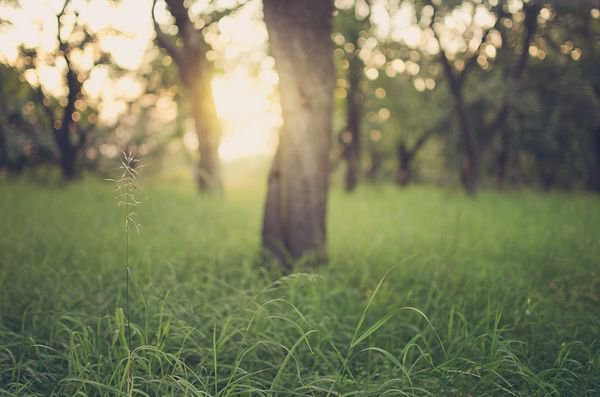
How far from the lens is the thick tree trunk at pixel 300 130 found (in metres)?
3.64

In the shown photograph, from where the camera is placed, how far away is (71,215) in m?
6.34

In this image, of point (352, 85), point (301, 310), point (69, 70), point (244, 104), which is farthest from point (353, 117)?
point (301, 310)

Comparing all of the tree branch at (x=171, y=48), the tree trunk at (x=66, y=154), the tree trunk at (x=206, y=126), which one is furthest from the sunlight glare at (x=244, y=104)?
the tree trunk at (x=66, y=154)

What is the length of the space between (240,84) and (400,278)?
1240 centimetres

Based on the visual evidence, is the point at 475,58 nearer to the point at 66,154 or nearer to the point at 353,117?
the point at 353,117

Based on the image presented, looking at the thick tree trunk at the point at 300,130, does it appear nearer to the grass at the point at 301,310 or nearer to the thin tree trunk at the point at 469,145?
the grass at the point at 301,310

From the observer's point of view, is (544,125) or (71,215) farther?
(544,125)

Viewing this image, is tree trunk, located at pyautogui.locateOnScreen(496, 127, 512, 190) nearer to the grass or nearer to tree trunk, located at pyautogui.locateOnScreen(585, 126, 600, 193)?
tree trunk, located at pyautogui.locateOnScreen(585, 126, 600, 193)

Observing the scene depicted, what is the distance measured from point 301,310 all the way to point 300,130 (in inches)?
73.4

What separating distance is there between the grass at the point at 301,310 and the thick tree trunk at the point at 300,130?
428 mm

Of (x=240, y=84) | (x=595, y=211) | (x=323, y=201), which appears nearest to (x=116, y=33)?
(x=240, y=84)

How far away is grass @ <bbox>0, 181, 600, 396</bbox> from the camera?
184 cm

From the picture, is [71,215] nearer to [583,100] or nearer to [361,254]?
[361,254]

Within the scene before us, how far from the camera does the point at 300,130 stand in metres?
3.75
